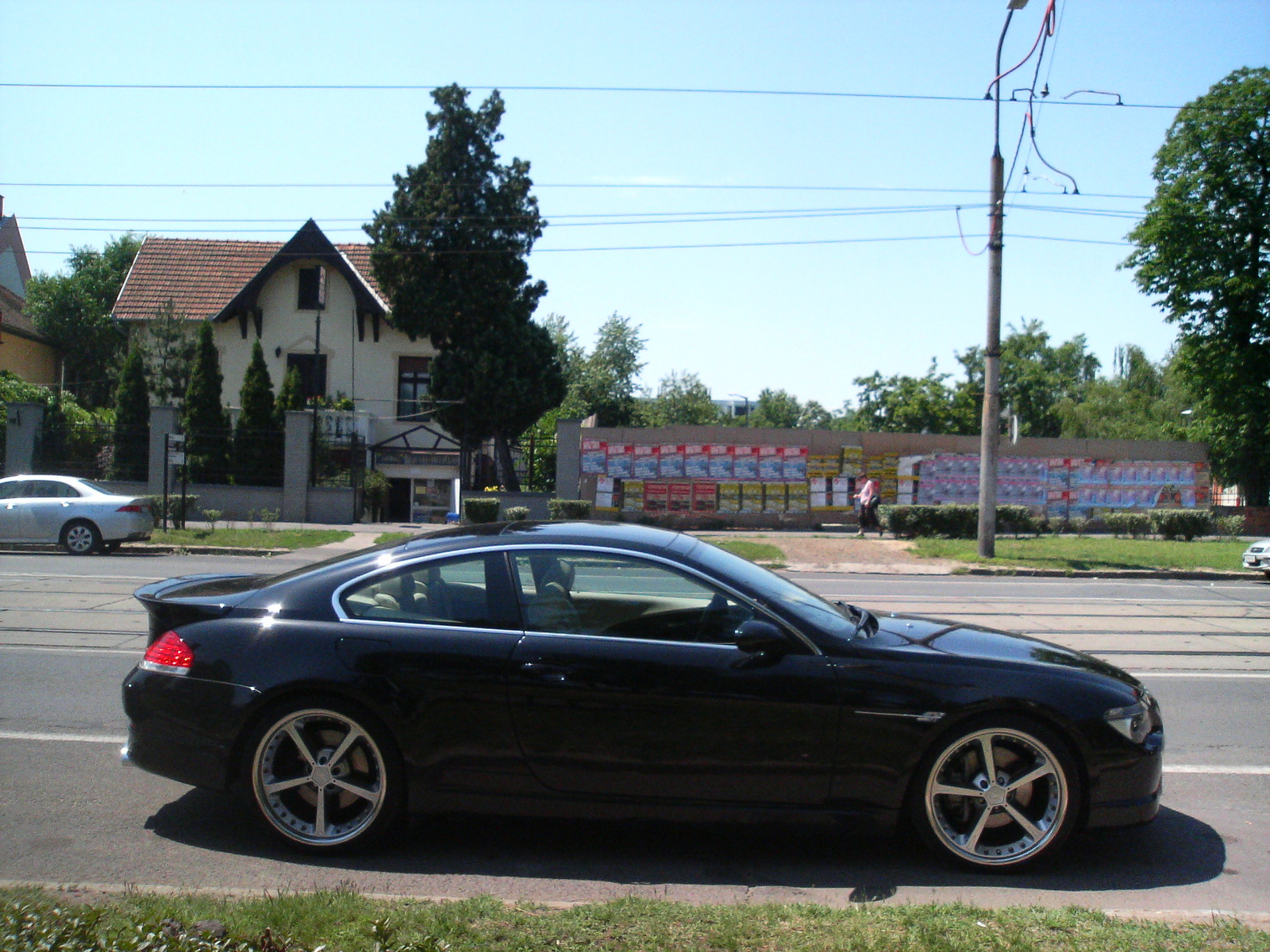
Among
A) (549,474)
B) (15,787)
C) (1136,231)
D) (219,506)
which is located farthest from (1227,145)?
(15,787)

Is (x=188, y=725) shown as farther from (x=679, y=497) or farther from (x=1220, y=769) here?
(x=679, y=497)

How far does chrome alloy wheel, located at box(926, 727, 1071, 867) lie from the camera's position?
429 cm

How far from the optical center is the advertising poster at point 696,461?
88.3 feet

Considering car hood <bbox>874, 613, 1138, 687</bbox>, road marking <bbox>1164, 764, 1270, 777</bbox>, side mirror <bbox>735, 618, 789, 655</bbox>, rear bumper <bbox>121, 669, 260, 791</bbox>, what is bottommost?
road marking <bbox>1164, 764, 1270, 777</bbox>

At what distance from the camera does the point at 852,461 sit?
27547 mm

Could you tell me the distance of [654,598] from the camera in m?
4.64

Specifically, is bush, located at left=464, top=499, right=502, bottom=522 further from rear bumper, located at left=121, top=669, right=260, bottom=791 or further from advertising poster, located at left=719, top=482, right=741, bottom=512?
rear bumper, located at left=121, top=669, right=260, bottom=791

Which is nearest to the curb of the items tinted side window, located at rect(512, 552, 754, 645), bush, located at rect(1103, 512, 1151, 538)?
bush, located at rect(1103, 512, 1151, 538)

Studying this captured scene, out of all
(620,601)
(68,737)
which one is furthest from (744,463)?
(620,601)

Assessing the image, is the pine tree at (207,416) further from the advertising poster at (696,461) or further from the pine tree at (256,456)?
the advertising poster at (696,461)

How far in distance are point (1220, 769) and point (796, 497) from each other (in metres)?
21.4

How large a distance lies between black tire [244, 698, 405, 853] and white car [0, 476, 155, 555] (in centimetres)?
1586

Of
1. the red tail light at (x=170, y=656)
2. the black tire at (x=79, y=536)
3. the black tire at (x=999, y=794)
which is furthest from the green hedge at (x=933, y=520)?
the red tail light at (x=170, y=656)

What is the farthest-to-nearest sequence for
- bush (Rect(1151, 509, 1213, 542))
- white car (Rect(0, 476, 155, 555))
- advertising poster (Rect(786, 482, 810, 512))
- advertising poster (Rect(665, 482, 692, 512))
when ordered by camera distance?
advertising poster (Rect(786, 482, 810, 512)) → advertising poster (Rect(665, 482, 692, 512)) → bush (Rect(1151, 509, 1213, 542)) → white car (Rect(0, 476, 155, 555))
